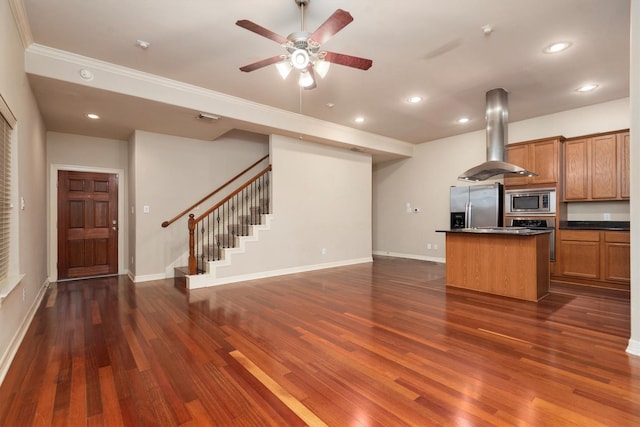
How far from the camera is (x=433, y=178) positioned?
7.48m

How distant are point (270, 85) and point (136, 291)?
11.8 ft

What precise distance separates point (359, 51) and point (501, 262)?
3310mm

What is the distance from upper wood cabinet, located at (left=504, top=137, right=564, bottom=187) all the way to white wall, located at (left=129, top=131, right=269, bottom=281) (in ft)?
17.7

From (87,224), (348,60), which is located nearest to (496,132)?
(348,60)

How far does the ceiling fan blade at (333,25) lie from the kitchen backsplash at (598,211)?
548cm

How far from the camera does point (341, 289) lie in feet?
15.4

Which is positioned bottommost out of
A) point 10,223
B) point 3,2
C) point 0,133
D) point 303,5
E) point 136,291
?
point 136,291

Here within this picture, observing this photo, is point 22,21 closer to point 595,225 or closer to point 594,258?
point 594,258

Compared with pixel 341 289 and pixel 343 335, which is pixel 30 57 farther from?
pixel 341 289

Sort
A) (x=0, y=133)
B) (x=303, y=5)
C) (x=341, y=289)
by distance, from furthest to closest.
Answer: (x=341, y=289) → (x=303, y=5) → (x=0, y=133)

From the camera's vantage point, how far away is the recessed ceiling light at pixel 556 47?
3.36 meters

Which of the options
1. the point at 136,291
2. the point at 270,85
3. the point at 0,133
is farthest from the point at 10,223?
the point at 270,85

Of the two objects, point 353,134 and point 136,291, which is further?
point 353,134

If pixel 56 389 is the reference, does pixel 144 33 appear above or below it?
above
